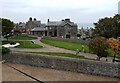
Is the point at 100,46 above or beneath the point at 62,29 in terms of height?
beneath

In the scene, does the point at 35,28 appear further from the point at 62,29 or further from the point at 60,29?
the point at 62,29

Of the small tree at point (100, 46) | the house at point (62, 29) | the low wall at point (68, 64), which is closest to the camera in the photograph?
the low wall at point (68, 64)

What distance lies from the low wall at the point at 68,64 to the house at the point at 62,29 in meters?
40.4

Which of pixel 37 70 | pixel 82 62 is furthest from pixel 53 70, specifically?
pixel 82 62

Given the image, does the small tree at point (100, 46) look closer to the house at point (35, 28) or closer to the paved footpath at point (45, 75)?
the paved footpath at point (45, 75)

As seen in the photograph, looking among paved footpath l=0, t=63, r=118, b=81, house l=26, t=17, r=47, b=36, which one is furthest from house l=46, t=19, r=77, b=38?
paved footpath l=0, t=63, r=118, b=81

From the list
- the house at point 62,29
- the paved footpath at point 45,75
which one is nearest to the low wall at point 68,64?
the paved footpath at point 45,75

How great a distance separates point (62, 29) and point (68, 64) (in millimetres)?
45250

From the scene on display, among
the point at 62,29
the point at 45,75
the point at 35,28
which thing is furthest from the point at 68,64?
the point at 35,28

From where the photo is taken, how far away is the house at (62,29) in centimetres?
6528

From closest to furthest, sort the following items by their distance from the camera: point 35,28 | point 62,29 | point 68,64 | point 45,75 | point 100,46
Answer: point 45,75 → point 68,64 → point 100,46 → point 62,29 → point 35,28

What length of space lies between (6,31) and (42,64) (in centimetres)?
2643

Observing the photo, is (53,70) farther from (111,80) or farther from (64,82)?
(111,80)

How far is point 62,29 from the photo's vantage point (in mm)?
65625
